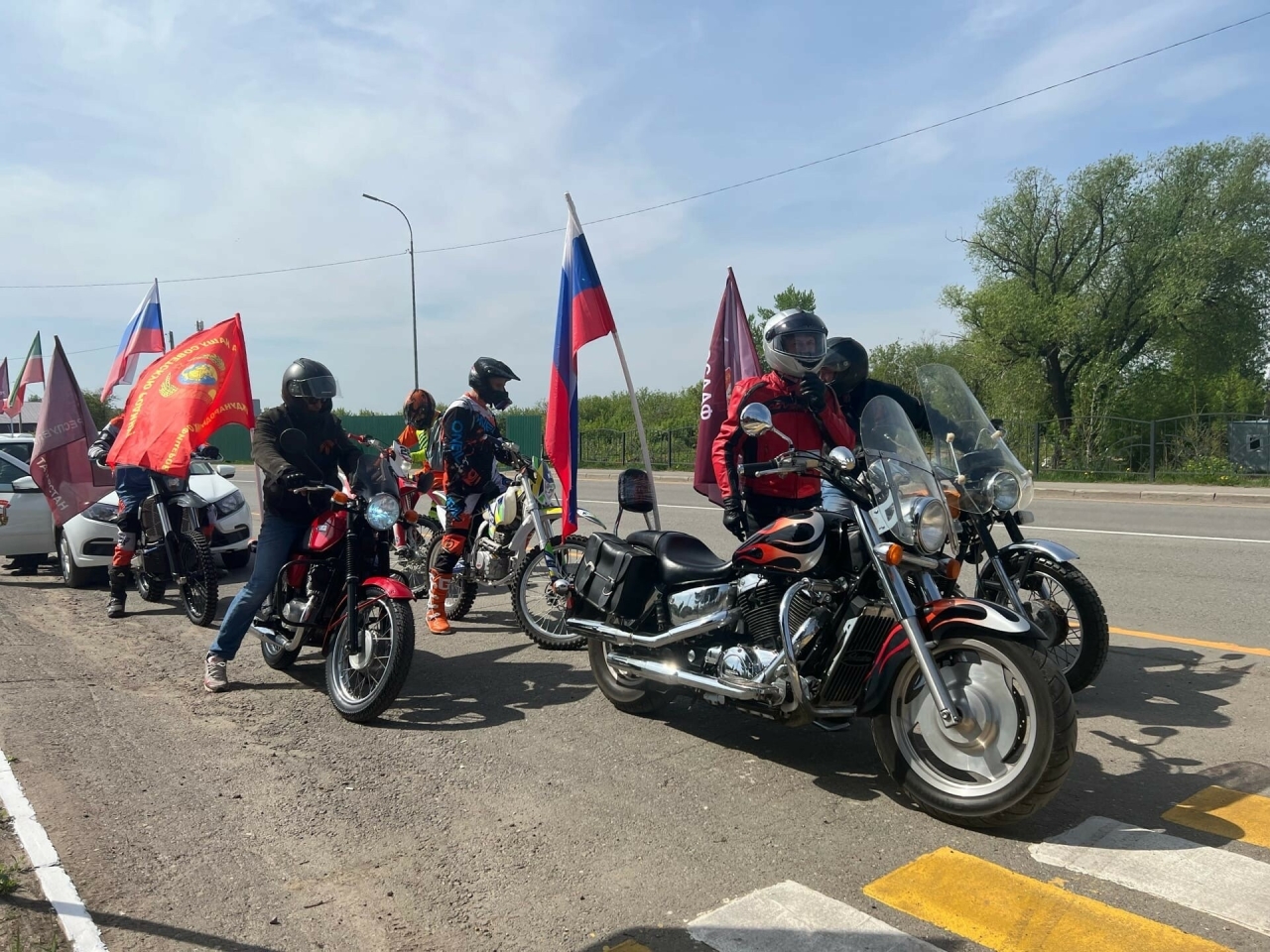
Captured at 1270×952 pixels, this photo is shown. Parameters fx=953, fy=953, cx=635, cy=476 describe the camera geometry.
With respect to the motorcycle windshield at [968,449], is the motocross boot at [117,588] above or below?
below

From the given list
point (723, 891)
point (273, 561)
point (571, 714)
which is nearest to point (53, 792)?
point (273, 561)

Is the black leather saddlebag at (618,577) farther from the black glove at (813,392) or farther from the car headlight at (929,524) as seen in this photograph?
the car headlight at (929,524)

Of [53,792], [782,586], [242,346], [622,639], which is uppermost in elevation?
[242,346]

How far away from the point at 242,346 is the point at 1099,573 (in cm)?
778

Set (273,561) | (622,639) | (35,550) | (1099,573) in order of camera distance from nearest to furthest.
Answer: (622,639), (273,561), (1099,573), (35,550)

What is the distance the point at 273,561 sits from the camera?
18.5ft

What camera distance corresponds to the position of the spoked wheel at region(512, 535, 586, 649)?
6621 mm

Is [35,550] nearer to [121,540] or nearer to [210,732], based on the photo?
[121,540]

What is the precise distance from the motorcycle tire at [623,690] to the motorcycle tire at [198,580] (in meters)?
3.82

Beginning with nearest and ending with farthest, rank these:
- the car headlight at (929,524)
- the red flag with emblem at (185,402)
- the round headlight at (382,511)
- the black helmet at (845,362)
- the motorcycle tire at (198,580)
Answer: the car headlight at (929,524), the round headlight at (382,511), the black helmet at (845,362), the red flag with emblem at (185,402), the motorcycle tire at (198,580)

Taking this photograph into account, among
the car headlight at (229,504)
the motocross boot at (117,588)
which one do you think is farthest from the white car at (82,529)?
the motocross boot at (117,588)

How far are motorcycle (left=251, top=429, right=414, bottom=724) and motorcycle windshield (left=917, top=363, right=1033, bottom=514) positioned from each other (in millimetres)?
2951

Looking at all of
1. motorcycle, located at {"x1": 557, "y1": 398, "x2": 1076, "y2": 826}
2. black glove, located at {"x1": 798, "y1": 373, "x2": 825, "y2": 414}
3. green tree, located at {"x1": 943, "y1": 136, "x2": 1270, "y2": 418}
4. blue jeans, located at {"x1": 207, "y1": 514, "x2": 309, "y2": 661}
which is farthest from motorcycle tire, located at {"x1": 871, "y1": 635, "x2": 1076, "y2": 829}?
green tree, located at {"x1": 943, "y1": 136, "x2": 1270, "y2": 418}

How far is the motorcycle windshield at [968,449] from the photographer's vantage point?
5.02 meters
